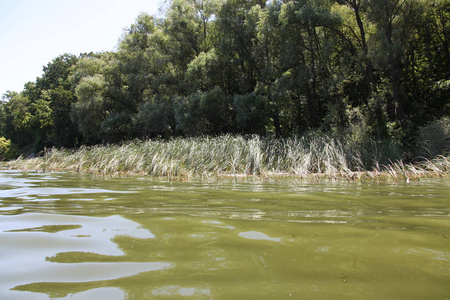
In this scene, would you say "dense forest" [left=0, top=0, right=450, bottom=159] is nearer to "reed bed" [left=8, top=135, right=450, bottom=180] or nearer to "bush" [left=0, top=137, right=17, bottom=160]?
"reed bed" [left=8, top=135, right=450, bottom=180]

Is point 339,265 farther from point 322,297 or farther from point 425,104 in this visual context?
point 425,104

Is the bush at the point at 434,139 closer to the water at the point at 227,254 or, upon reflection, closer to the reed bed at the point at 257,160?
the reed bed at the point at 257,160

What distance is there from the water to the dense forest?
43.1 ft

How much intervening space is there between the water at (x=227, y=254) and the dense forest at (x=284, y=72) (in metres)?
13.1

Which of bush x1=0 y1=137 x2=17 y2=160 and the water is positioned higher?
bush x1=0 y1=137 x2=17 y2=160

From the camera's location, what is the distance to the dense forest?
15.9 metres

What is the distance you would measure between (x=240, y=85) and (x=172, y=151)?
1234 cm

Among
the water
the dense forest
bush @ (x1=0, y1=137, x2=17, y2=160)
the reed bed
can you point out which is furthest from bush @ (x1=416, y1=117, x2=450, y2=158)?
bush @ (x1=0, y1=137, x2=17, y2=160)

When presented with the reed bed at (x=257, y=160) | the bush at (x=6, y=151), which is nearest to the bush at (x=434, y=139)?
the reed bed at (x=257, y=160)

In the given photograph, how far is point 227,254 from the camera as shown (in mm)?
1902

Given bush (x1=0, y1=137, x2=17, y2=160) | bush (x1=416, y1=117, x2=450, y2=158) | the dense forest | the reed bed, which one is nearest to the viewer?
the reed bed

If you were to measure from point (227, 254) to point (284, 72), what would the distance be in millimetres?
20539

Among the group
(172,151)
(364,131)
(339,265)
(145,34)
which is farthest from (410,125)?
(145,34)

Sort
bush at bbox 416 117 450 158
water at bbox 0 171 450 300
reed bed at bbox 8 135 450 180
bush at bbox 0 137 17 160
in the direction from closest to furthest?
water at bbox 0 171 450 300
reed bed at bbox 8 135 450 180
bush at bbox 416 117 450 158
bush at bbox 0 137 17 160
